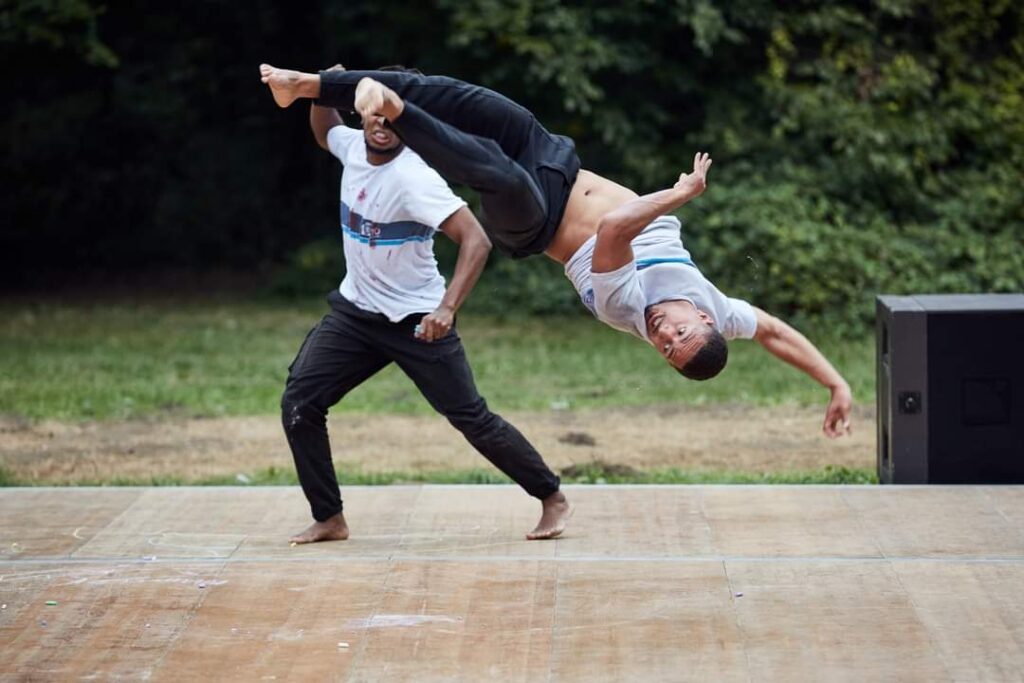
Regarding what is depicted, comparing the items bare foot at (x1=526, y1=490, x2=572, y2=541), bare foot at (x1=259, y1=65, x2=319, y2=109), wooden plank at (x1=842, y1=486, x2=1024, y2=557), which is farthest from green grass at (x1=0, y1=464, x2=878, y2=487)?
bare foot at (x1=259, y1=65, x2=319, y2=109)

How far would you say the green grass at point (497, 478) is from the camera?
29.8 ft

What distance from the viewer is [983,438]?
827 cm

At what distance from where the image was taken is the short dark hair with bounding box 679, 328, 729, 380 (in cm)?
623

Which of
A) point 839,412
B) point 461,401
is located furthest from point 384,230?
point 839,412

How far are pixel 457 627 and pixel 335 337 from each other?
5.54ft

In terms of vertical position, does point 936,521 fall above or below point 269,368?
above

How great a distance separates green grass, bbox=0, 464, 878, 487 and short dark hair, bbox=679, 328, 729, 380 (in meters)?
2.85

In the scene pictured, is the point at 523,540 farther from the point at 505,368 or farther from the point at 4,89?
the point at 4,89

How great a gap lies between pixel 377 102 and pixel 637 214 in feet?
3.42

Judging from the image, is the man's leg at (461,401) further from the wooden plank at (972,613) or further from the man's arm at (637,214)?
the wooden plank at (972,613)

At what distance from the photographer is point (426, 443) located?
10.8m

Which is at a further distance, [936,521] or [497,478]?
[497,478]

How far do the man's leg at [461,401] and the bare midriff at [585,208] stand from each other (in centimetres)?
80

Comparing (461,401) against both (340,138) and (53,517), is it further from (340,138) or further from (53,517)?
(53,517)
